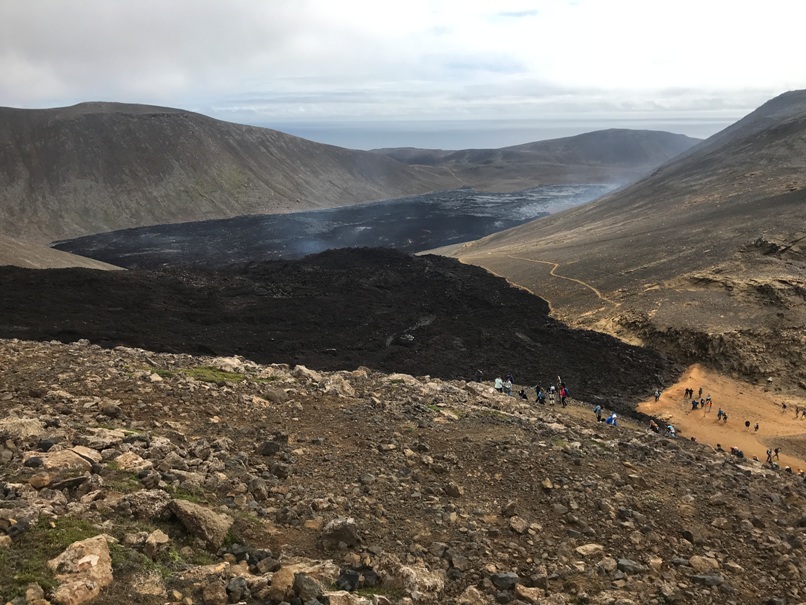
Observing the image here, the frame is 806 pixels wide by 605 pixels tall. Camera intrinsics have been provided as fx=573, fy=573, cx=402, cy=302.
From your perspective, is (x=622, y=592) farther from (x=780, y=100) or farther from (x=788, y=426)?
(x=780, y=100)

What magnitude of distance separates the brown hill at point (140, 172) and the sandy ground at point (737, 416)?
7878 centimetres

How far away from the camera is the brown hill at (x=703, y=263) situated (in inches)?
1067

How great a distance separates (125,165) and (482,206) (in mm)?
66556

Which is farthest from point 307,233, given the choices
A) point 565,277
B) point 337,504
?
point 337,504

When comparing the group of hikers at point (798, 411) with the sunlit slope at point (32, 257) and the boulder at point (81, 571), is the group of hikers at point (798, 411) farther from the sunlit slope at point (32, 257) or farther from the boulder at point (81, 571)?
the sunlit slope at point (32, 257)

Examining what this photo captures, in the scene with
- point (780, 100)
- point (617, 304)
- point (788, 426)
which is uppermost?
point (780, 100)

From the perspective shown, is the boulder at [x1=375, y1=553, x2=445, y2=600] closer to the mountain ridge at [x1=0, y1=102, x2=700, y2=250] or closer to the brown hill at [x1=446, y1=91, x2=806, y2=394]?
the brown hill at [x1=446, y1=91, x2=806, y2=394]

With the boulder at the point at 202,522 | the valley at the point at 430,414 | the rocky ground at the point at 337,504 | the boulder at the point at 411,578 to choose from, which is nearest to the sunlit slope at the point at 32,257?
the valley at the point at 430,414

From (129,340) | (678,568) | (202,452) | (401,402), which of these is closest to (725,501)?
(678,568)

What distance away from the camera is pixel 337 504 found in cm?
739

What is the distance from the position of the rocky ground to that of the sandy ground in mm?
8229

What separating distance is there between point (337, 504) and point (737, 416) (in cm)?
2024

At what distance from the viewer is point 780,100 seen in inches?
4274

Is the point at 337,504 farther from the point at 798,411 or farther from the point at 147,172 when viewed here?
the point at 147,172
